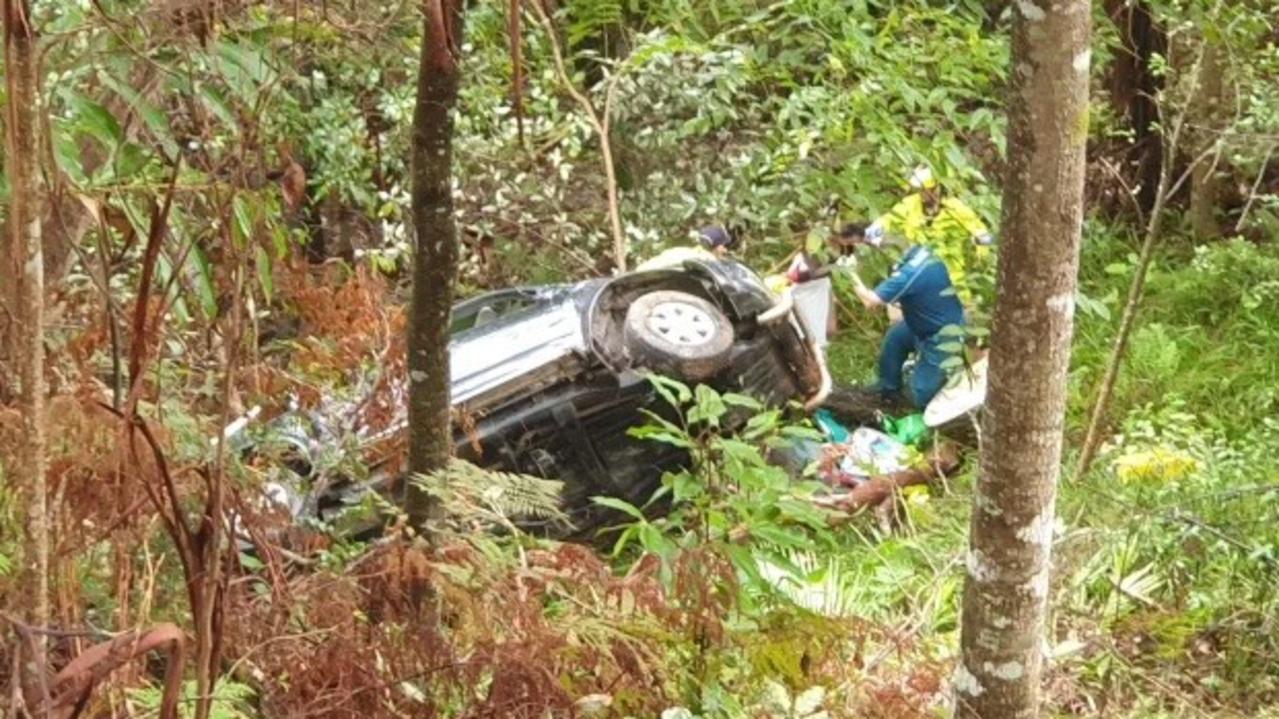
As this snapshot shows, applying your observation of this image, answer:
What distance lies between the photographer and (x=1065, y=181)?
3244mm

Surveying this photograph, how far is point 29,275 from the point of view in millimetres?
2111

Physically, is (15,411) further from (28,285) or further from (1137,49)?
(1137,49)

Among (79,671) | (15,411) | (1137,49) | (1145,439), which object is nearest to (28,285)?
(79,671)

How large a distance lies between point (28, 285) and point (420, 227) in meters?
1.94

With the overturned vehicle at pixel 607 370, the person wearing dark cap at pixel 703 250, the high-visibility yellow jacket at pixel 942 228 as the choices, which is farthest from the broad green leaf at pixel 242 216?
the high-visibility yellow jacket at pixel 942 228

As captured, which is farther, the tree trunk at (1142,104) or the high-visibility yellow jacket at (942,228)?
the tree trunk at (1142,104)

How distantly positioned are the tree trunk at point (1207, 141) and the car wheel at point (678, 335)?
4.28m

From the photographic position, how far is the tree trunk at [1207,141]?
1126cm

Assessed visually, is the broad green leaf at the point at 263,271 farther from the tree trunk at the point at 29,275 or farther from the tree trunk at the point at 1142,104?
the tree trunk at the point at 1142,104

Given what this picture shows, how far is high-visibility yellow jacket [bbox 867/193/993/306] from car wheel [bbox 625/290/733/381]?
4.24 feet

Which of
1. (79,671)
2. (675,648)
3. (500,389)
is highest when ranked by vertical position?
(79,671)

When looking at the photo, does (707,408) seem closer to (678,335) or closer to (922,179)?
(678,335)

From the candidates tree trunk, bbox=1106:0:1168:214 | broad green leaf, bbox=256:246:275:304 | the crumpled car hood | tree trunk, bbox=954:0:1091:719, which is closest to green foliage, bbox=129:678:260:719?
broad green leaf, bbox=256:246:275:304

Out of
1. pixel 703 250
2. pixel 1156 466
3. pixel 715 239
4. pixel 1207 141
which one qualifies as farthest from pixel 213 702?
pixel 1207 141
